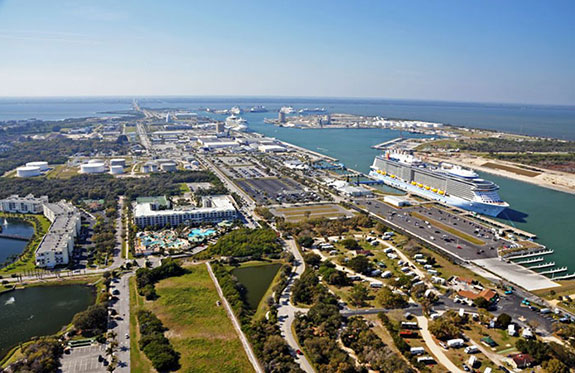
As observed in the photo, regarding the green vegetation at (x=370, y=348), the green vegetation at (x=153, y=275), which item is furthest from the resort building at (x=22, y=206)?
the green vegetation at (x=370, y=348)

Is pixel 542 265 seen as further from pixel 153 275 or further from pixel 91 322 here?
pixel 91 322

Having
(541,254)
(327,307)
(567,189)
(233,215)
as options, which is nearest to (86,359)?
(327,307)

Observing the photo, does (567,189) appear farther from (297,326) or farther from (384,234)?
(297,326)

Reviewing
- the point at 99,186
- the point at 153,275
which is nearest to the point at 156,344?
the point at 153,275

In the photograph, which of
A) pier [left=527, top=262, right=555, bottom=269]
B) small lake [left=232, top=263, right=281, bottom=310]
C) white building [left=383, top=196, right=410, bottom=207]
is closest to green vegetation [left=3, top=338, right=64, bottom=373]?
small lake [left=232, top=263, right=281, bottom=310]

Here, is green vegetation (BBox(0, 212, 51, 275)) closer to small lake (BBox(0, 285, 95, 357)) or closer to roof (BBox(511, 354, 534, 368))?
small lake (BBox(0, 285, 95, 357))

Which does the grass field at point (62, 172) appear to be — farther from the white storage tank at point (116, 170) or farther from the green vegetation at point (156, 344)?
the green vegetation at point (156, 344)
